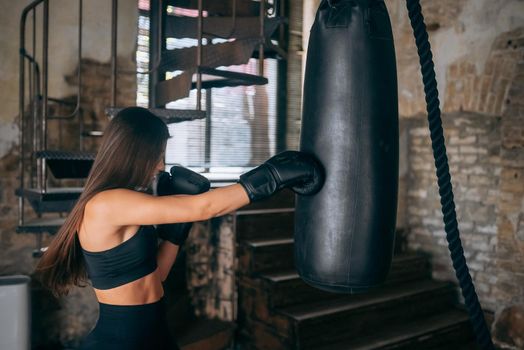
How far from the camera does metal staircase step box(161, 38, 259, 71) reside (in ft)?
8.82

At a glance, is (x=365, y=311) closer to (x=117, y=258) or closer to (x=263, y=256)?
(x=263, y=256)

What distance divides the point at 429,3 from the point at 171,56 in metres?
2.34

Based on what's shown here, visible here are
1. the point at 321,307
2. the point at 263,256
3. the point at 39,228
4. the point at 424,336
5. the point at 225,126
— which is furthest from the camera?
the point at 225,126

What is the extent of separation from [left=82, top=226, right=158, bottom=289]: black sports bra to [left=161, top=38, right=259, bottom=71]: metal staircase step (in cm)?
132

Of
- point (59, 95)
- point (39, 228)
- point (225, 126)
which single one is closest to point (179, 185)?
point (39, 228)

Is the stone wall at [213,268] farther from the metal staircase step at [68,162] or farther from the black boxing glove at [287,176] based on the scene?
the black boxing glove at [287,176]

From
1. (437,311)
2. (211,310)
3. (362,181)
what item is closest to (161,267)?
(362,181)

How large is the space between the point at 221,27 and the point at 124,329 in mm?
2025

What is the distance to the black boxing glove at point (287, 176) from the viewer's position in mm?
1220

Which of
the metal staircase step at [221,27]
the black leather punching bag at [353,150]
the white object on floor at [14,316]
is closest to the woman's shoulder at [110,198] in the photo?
the black leather punching bag at [353,150]

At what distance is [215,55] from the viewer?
2.77 meters

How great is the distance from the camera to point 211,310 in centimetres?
360

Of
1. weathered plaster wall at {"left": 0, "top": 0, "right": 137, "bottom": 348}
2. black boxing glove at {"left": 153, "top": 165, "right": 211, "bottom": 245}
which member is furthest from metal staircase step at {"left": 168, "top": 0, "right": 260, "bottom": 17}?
black boxing glove at {"left": 153, "top": 165, "right": 211, "bottom": 245}

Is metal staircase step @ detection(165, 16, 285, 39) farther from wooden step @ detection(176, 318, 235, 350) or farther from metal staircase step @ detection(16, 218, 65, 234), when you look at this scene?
wooden step @ detection(176, 318, 235, 350)
